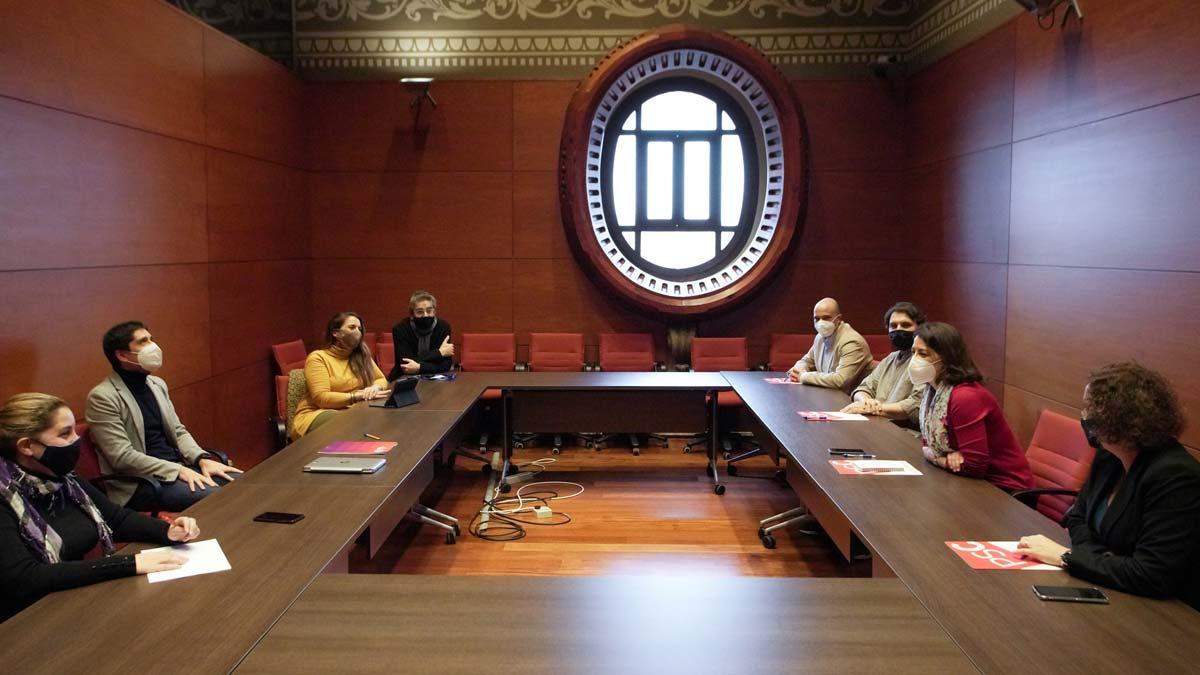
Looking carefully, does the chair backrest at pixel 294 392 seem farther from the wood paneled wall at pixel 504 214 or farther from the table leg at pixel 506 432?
the wood paneled wall at pixel 504 214

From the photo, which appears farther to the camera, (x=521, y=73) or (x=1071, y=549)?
(x=521, y=73)

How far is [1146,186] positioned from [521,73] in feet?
16.4

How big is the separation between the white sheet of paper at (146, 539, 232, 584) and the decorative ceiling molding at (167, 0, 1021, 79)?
5.70 m

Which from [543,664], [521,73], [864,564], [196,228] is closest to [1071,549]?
[543,664]

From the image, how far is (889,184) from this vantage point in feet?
24.9

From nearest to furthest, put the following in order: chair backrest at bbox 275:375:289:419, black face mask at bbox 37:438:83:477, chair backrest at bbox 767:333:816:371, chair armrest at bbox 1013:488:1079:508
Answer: black face mask at bbox 37:438:83:477, chair armrest at bbox 1013:488:1079:508, chair backrest at bbox 275:375:289:419, chair backrest at bbox 767:333:816:371

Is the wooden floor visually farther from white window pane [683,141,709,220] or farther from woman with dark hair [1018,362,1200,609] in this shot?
white window pane [683,141,709,220]

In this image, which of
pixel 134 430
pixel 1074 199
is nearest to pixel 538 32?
pixel 1074 199

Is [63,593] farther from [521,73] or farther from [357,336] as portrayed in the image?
[521,73]

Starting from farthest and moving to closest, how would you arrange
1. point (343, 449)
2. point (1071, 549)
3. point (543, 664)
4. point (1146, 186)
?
point (1146, 186), point (343, 449), point (1071, 549), point (543, 664)

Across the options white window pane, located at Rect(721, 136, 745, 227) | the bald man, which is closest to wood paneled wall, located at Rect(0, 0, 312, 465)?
white window pane, located at Rect(721, 136, 745, 227)

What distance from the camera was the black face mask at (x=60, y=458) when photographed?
2615mm

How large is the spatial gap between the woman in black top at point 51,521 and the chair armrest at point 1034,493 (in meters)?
2.95

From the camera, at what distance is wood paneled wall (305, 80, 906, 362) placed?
754 cm
